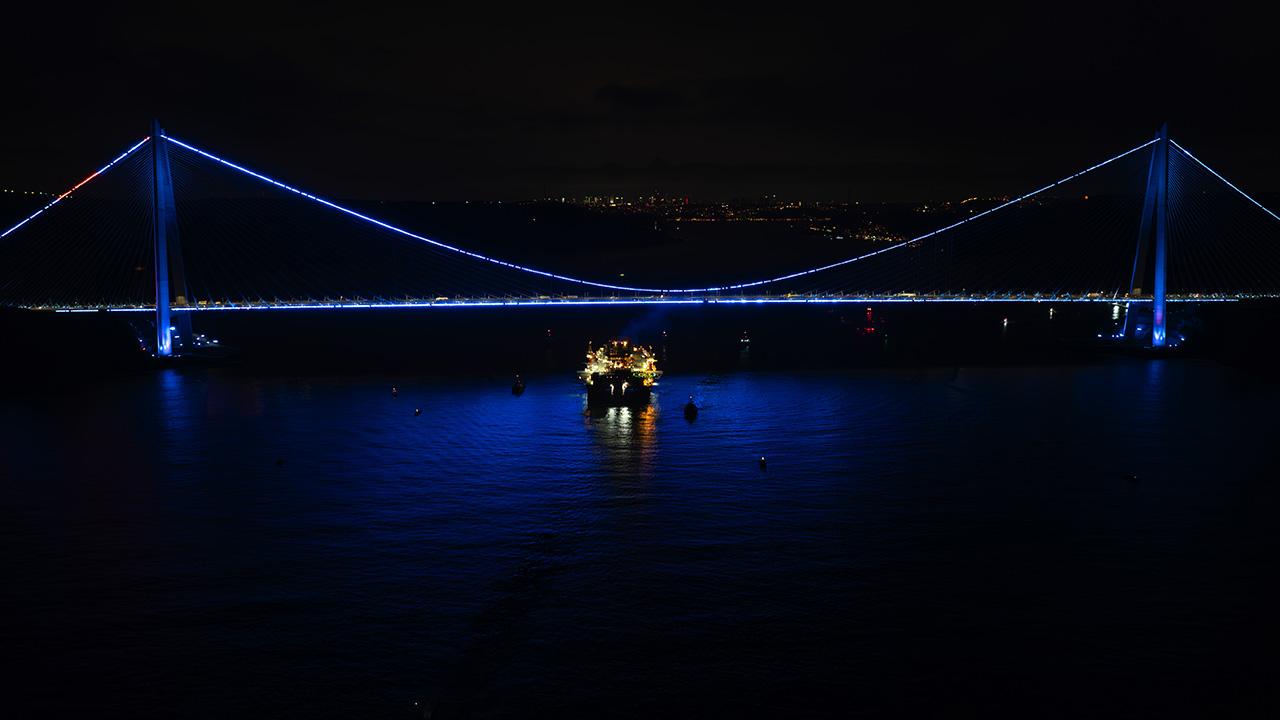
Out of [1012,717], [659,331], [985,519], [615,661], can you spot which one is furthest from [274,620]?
[659,331]

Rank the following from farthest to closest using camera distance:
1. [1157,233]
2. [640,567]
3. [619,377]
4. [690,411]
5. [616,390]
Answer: [1157,233], [619,377], [616,390], [690,411], [640,567]

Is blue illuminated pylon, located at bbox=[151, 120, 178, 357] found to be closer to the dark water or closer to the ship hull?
the dark water

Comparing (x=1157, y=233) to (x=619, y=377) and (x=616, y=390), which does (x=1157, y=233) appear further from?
(x=616, y=390)

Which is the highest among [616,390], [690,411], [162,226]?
[162,226]

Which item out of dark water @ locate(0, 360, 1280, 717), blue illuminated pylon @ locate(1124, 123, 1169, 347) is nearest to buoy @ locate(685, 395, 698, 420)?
dark water @ locate(0, 360, 1280, 717)

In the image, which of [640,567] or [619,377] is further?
[619,377]

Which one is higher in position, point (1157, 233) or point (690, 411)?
point (1157, 233)

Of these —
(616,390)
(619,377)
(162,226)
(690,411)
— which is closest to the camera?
(690,411)

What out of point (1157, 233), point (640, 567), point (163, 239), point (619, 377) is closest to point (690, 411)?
point (619, 377)
